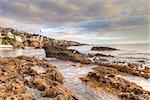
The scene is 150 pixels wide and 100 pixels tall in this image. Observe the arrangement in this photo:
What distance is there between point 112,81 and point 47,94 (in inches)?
241

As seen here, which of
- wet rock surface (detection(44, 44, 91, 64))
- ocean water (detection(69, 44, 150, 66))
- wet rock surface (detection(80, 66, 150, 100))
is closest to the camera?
wet rock surface (detection(80, 66, 150, 100))

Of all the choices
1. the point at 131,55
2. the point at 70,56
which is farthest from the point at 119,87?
the point at 131,55

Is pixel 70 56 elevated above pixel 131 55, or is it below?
above

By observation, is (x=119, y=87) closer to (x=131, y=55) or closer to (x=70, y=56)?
(x=70, y=56)

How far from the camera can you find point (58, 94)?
547 inches

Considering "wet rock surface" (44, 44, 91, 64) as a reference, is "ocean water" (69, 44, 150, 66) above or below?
below

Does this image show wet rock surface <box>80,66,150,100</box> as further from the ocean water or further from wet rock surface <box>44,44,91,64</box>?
the ocean water

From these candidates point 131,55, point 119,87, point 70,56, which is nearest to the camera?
point 119,87

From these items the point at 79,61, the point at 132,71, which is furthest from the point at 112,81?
the point at 79,61

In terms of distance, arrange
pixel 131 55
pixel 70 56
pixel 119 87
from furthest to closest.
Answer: pixel 131 55 → pixel 70 56 → pixel 119 87

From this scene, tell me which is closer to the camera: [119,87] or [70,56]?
[119,87]

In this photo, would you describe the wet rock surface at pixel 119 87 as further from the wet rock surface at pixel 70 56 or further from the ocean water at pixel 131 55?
the ocean water at pixel 131 55

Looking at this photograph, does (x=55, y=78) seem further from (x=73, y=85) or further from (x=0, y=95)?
(x=0, y=95)

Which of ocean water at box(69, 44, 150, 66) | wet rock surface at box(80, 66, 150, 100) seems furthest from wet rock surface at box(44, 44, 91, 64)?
wet rock surface at box(80, 66, 150, 100)
